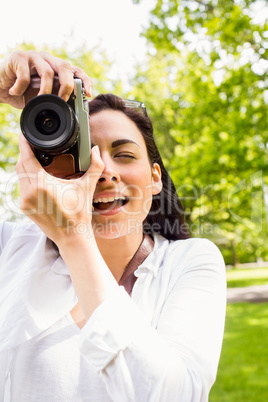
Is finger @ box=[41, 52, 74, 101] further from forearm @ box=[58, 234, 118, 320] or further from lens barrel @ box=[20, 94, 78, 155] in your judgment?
forearm @ box=[58, 234, 118, 320]

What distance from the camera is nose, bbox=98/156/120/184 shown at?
1607 mm

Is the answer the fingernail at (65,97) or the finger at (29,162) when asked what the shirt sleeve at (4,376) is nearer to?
the finger at (29,162)

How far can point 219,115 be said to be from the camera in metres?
8.47

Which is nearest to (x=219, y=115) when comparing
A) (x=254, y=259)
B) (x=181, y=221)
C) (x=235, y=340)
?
(x=235, y=340)

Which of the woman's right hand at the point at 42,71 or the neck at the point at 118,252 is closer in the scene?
the woman's right hand at the point at 42,71

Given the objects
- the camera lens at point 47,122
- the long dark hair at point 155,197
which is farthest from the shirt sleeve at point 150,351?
the long dark hair at point 155,197

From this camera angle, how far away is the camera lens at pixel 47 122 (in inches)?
54.9

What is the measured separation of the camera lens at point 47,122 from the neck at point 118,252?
1.77 feet

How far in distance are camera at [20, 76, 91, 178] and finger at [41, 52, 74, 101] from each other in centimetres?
3

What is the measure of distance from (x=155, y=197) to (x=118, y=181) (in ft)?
2.39

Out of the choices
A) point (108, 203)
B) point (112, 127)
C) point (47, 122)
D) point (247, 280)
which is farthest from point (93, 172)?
point (247, 280)

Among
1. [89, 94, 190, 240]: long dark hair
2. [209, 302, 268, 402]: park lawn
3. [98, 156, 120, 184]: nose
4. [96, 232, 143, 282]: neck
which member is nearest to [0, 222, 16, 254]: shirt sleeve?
[96, 232, 143, 282]: neck

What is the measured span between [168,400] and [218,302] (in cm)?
39

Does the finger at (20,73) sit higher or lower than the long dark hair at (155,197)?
higher
